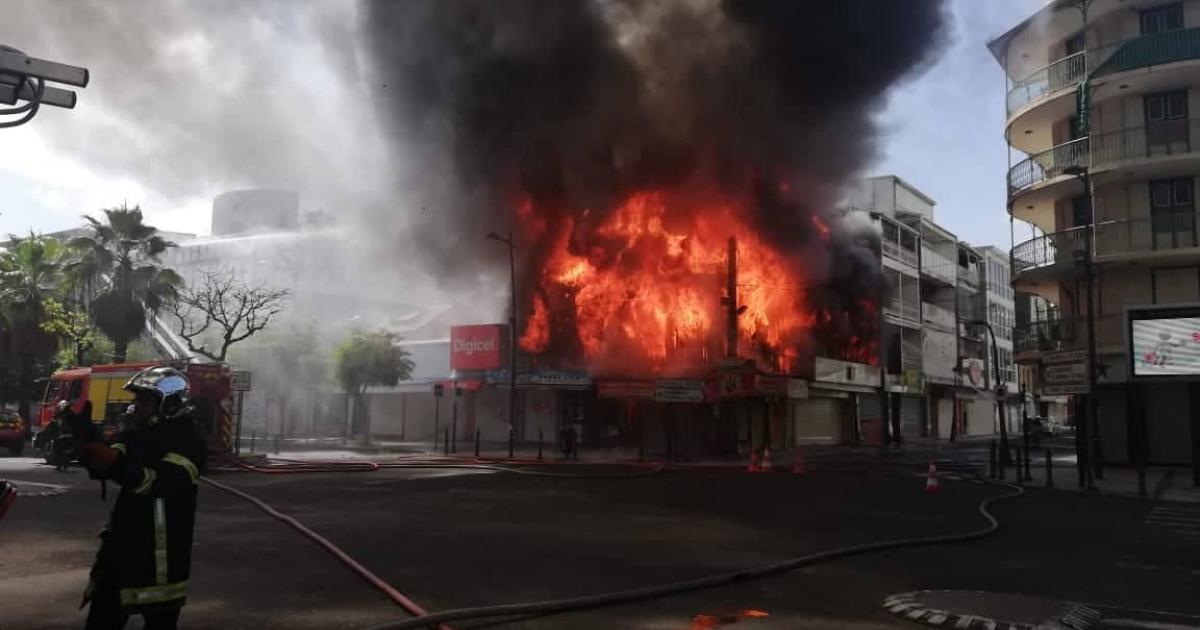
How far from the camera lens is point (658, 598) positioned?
679cm

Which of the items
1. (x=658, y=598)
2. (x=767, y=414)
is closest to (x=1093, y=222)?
(x=767, y=414)

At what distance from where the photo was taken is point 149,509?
13.3 feet

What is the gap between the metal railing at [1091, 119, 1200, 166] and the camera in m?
25.8

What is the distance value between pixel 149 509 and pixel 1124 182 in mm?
30404

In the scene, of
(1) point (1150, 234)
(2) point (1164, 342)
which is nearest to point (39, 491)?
(2) point (1164, 342)

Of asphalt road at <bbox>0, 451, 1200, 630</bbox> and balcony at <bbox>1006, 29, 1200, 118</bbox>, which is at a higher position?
balcony at <bbox>1006, 29, 1200, 118</bbox>

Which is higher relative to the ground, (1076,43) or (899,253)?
(1076,43)

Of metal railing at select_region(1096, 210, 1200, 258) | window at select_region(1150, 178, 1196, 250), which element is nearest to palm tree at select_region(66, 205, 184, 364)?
metal railing at select_region(1096, 210, 1200, 258)

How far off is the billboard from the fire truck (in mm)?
24229

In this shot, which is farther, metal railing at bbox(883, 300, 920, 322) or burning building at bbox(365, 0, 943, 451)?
metal railing at bbox(883, 300, 920, 322)

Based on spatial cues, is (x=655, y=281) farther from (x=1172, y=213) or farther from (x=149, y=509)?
(x=149, y=509)

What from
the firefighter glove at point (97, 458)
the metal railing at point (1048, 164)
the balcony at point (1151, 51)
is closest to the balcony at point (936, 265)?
the metal railing at point (1048, 164)

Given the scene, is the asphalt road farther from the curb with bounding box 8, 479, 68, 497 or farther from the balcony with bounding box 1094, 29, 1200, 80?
the balcony with bounding box 1094, 29, 1200, 80

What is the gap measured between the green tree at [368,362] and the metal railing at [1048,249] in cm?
2948
